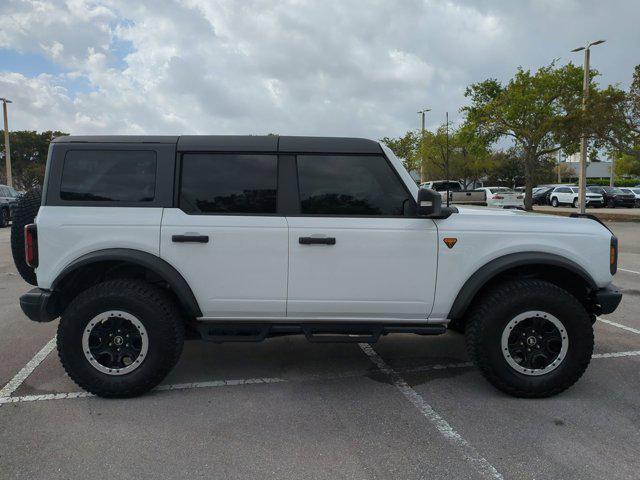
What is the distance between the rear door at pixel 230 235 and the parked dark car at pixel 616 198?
35279mm

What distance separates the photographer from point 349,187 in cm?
376

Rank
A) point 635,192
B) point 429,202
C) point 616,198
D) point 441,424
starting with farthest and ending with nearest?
point 635,192
point 616,198
point 429,202
point 441,424

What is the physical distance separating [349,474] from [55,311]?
2522 millimetres

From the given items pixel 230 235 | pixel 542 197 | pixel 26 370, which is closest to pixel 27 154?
pixel 542 197

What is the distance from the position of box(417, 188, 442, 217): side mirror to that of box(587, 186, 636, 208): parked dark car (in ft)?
114

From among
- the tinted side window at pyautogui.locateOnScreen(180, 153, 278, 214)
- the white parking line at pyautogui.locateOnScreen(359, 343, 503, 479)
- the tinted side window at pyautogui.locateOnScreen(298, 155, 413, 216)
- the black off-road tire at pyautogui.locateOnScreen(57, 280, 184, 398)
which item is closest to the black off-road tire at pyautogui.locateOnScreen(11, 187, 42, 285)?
the black off-road tire at pyautogui.locateOnScreen(57, 280, 184, 398)

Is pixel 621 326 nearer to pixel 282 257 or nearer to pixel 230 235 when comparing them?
pixel 282 257

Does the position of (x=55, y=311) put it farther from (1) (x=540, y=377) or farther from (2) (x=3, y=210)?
(2) (x=3, y=210)

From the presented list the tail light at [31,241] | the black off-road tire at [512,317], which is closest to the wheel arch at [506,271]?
the black off-road tire at [512,317]

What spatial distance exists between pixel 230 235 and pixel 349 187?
0.94 m

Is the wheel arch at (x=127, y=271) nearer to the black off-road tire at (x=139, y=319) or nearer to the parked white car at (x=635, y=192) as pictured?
the black off-road tire at (x=139, y=319)

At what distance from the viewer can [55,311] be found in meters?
3.83

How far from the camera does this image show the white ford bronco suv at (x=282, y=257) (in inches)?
144

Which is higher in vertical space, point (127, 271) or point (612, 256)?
point (612, 256)
